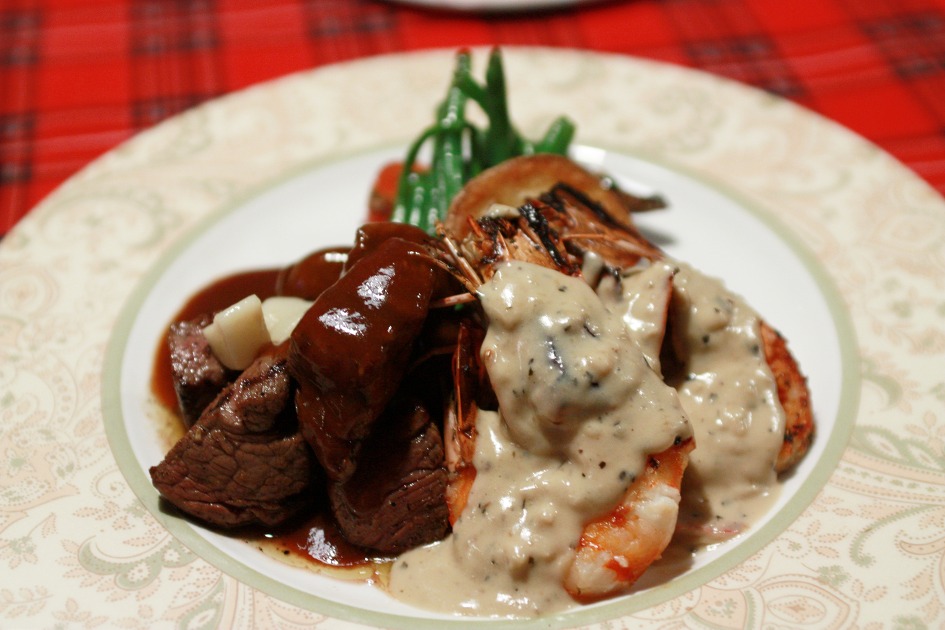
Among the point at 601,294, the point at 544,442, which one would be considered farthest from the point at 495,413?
the point at 601,294

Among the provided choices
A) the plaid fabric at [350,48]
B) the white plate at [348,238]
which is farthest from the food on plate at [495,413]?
the plaid fabric at [350,48]

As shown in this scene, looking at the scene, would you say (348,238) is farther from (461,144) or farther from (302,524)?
(302,524)

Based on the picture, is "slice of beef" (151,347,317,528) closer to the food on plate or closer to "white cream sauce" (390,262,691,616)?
the food on plate

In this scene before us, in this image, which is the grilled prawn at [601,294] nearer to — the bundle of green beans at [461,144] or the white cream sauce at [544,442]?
the white cream sauce at [544,442]

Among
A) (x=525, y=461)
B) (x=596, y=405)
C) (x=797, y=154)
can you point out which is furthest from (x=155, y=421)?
(x=797, y=154)

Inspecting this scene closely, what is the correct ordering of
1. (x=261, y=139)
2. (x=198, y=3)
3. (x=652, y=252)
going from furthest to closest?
(x=198, y=3)
(x=261, y=139)
(x=652, y=252)

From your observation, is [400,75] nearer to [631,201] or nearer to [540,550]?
[631,201]
